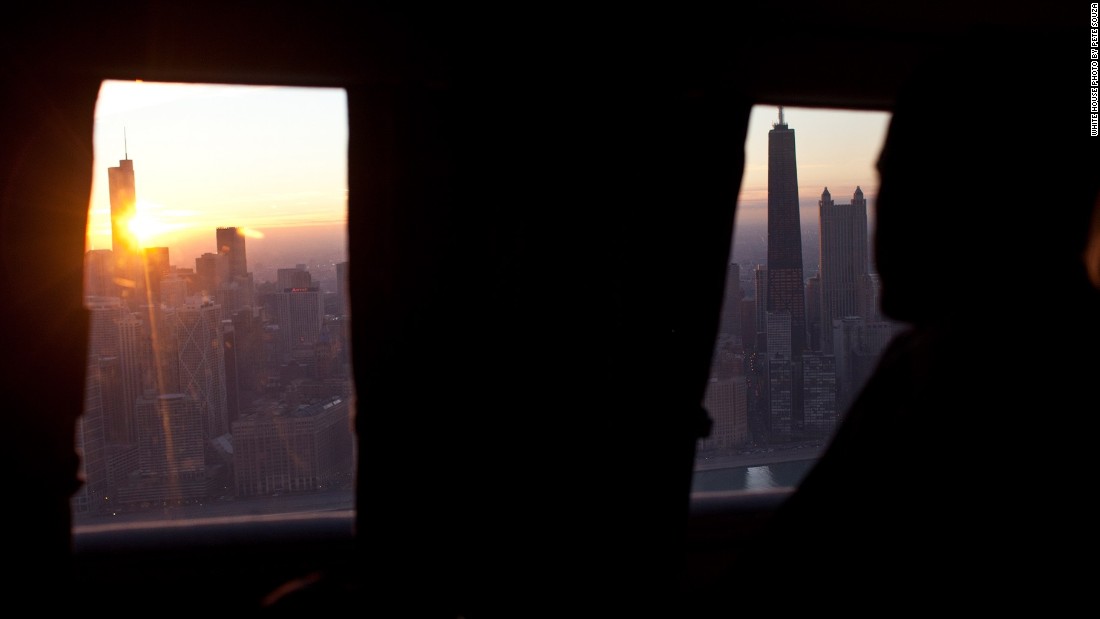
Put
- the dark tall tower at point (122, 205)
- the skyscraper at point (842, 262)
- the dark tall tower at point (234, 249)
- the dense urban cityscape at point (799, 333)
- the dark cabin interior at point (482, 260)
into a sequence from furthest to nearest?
the skyscraper at point (842, 262), the dense urban cityscape at point (799, 333), the dark tall tower at point (234, 249), the dark tall tower at point (122, 205), the dark cabin interior at point (482, 260)

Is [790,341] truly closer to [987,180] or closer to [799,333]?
[799,333]

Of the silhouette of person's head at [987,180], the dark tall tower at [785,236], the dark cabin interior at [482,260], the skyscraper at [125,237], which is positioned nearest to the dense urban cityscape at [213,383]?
the skyscraper at [125,237]

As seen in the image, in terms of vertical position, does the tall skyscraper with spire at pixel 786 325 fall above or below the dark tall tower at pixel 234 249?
below

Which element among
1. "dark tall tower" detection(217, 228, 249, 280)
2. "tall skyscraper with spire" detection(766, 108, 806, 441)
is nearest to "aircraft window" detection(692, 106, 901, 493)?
"tall skyscraper with spire" detection(766, 108, 806, 441)

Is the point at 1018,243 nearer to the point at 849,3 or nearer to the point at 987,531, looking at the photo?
the point at 987,531

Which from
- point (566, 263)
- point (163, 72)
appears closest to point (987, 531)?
point (566, 263)

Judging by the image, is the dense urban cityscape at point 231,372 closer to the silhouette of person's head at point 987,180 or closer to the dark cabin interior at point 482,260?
the dark cabin interior at point 482,260
